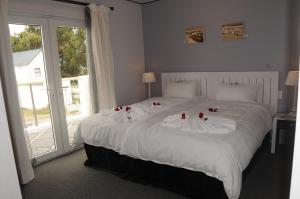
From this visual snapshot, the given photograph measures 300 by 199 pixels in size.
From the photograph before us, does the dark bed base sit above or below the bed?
below

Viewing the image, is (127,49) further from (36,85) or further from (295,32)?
(295,32)

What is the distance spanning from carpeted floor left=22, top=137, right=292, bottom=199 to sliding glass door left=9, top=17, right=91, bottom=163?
493 millimetres

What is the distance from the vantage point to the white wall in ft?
2.24

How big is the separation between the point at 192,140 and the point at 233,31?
92.2 inches

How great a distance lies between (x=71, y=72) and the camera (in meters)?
3.48

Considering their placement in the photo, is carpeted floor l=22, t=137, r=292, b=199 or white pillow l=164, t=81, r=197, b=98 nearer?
carpeted floor l=22, t=137, r=292, b=199

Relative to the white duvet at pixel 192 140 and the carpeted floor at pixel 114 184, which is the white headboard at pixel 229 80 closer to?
the white duvet at pixel 192 140

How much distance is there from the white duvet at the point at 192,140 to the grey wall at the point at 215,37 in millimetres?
870

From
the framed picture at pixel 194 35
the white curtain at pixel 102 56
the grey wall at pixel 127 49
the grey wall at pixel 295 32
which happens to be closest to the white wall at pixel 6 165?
the white curtain at pixel 102 56

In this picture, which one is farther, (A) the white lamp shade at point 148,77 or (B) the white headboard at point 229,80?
(A) the white lamp shade at point 148,77

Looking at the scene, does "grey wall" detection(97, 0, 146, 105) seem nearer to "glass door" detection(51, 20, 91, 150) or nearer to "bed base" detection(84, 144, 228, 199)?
"glass door" detection(51, 20, 91, 150)

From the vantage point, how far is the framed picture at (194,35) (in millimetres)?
3906

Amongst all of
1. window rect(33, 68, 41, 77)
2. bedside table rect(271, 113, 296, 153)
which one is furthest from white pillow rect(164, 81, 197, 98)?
window rect(33, 68, 41, 77)

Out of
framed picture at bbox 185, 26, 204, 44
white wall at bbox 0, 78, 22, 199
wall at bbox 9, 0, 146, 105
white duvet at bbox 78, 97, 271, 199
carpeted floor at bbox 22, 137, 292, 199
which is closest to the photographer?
white wall at bbox 0, 78, 22, 199
